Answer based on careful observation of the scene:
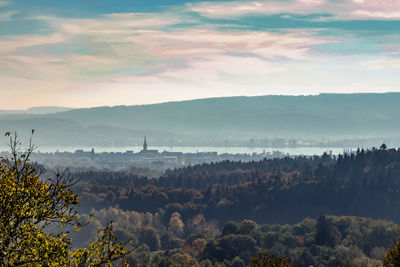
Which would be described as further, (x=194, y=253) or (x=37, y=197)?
A: (x=194, y=253)

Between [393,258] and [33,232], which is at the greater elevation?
[33,232]

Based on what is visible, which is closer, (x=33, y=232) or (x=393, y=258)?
(x=33, y=232)

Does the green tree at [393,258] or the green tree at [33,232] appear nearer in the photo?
the green tree at [33,232]

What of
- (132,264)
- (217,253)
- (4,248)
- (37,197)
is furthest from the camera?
(217,253)

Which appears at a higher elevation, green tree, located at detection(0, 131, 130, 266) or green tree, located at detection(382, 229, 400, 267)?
green tree, located at detection(0, 131, 130, 266)

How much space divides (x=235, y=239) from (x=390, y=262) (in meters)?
142

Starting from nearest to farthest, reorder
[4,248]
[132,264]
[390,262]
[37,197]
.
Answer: [4,248] < [37,197] < [390,262] < [132,264]

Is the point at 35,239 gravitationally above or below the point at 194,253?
above

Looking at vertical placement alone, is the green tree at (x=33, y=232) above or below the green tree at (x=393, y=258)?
above

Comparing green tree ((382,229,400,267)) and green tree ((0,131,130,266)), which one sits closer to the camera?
green tree ((0,131,130,266))

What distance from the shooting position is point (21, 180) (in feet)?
108

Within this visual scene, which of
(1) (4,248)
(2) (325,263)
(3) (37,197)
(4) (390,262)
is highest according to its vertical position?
(3) (37,197)

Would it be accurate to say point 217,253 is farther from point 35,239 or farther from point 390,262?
point 35,239

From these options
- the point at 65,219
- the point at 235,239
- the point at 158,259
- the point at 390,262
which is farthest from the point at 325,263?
the point at 65,219
